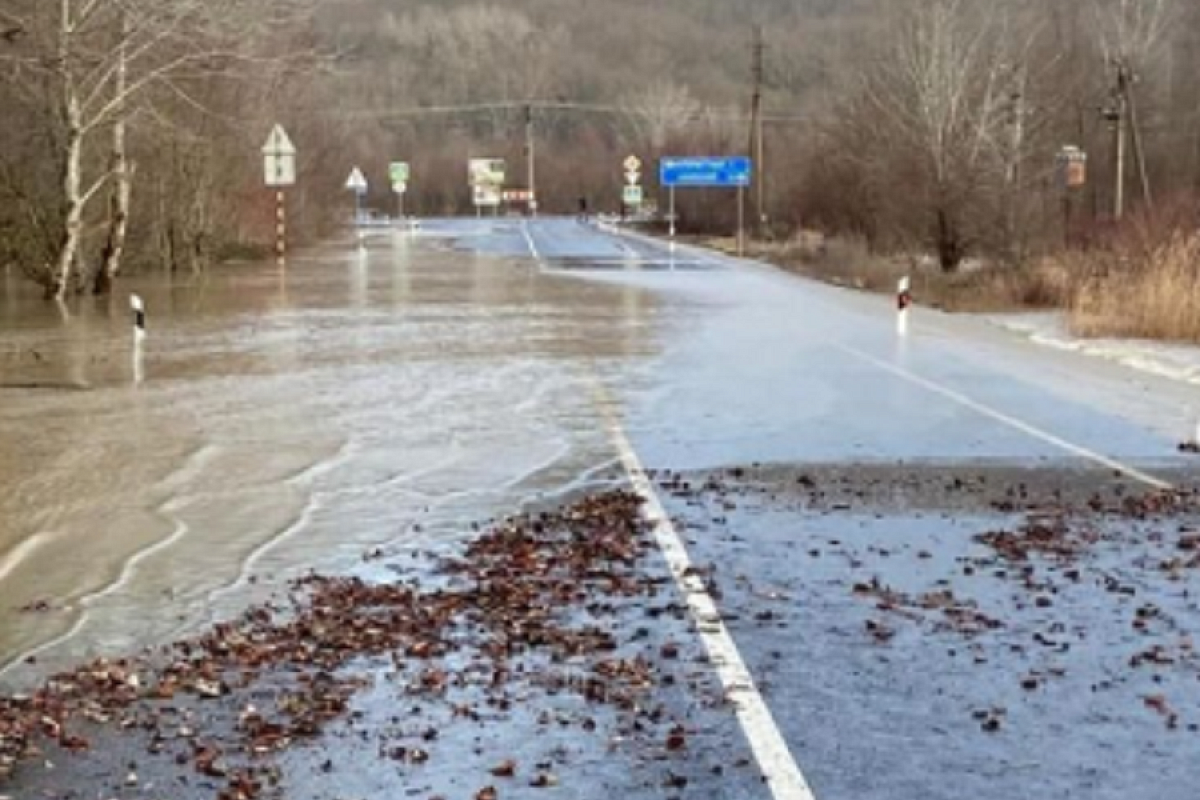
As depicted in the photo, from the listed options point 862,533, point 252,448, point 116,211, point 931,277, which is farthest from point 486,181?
point 862,533

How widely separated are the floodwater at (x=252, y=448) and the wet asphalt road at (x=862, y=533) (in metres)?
0.10

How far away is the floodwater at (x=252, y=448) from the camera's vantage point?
882cm

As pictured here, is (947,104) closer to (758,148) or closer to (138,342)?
(138,342)

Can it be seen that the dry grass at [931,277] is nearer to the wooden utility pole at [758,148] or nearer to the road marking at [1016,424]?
the road marking at [1016,424]

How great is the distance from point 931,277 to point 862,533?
34027mm

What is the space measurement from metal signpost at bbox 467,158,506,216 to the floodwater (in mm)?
118891

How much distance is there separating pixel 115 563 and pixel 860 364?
41.3ft

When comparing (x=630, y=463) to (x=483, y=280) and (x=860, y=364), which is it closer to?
(x=860, y=364)

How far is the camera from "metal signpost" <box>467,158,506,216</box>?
5822 inches

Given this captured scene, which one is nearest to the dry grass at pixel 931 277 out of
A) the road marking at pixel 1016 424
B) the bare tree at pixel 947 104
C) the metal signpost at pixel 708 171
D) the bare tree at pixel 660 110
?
the bare tree at pixel 947 104

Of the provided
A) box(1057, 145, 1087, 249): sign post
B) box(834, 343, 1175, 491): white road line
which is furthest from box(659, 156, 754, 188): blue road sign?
box(834, 343, 1175, 491): white road line

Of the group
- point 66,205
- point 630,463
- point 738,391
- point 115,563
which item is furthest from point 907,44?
point 115,563

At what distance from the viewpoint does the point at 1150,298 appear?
84.8ft

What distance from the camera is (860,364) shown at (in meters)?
20.5
